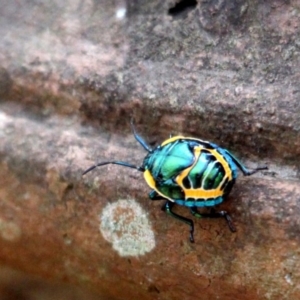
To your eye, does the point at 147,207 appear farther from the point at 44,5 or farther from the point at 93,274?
the point at 44,5

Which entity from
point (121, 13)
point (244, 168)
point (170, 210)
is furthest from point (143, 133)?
point (121, 13)

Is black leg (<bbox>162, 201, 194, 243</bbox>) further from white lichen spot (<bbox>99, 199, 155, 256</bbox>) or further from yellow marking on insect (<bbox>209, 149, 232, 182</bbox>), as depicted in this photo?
yellow marking on insect (<bbox>209, 149, 232, 182</bbox>)

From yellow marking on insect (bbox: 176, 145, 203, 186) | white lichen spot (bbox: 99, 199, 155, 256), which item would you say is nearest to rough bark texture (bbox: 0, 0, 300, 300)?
white lichen spot (bbox: 99, 199, 155, 256)

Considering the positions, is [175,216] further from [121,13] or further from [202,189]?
[121,13]

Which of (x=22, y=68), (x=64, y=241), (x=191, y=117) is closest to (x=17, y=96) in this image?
(x=22, y=68)

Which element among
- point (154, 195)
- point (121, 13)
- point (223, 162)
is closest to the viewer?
point (223, 162)

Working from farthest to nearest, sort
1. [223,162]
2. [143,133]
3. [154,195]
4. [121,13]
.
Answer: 1. [121,13]
2. [143,133]
3. [154,195]
4. [223,162]
